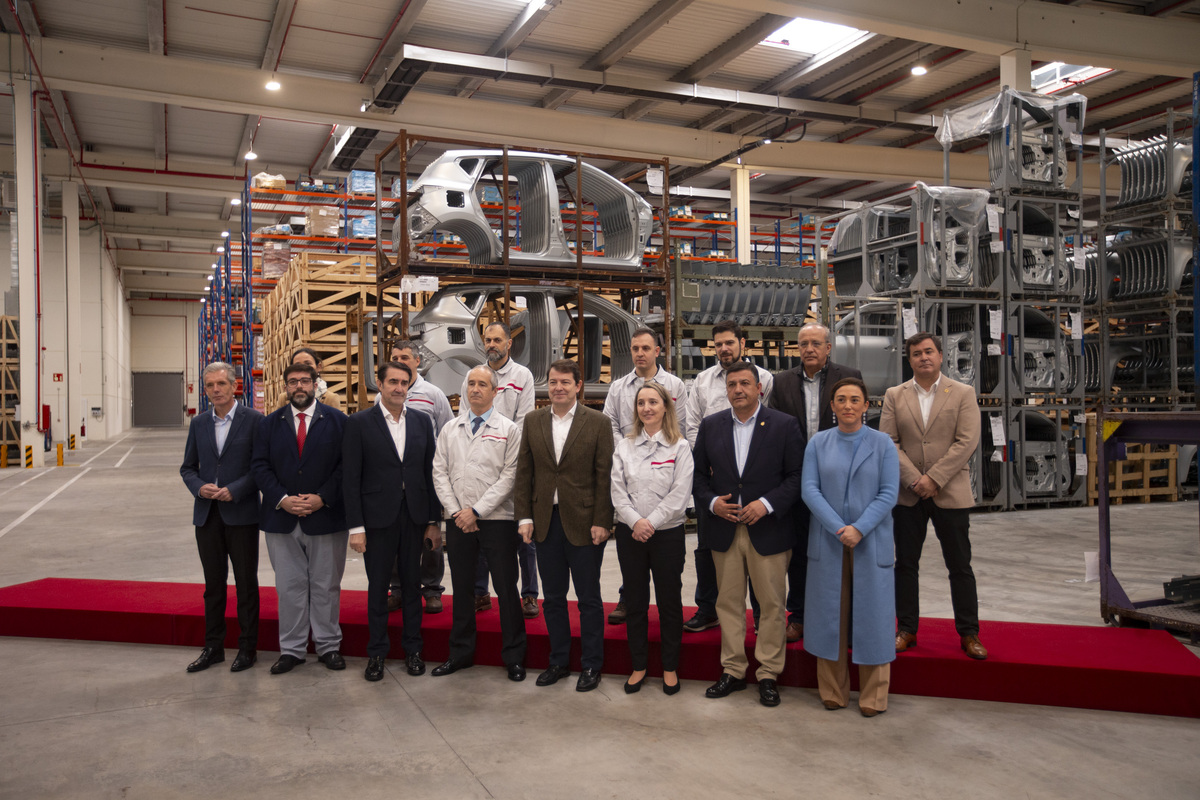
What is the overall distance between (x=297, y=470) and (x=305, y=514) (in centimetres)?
24

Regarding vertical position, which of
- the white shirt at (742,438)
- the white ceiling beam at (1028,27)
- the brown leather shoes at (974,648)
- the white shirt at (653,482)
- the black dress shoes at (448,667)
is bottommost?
the black dress shoes at (448,667)

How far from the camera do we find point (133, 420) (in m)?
41.6

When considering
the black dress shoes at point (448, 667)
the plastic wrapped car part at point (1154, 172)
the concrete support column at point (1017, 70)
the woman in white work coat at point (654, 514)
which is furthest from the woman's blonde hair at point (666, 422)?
the concrete support column at point (1017, 70)

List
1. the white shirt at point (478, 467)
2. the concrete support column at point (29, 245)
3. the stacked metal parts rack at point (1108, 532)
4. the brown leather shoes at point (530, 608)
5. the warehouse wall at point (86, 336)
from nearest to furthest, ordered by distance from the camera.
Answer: the white shirt at point (478, 467) → the stacked metal parts rack at point (1108, 532) → the brown leather shoes at point (530, 608) → the concrete support column at point (29, 245) → the warehouse wall at point (86, 336)

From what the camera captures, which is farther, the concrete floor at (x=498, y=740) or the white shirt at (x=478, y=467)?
the white shirt at (x=478, y=467)

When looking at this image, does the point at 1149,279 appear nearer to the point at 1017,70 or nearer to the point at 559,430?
the point at 1017,70

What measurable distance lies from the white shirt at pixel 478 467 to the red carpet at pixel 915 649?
82 centimetres

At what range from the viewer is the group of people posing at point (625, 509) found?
409cm

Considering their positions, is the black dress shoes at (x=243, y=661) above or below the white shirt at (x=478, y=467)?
below

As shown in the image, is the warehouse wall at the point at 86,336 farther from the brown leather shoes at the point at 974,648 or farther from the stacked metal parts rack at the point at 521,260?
the brown leather shoes at the point at 974,648

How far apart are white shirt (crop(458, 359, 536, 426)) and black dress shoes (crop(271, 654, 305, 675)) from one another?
5.66 ft

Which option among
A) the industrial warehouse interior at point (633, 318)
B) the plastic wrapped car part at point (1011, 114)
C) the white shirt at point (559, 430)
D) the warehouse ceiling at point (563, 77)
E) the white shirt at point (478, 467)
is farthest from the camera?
the warehouse ceiling at point (563, 77)

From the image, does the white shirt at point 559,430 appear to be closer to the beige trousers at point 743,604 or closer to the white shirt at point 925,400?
the beige trousers at point 743,604

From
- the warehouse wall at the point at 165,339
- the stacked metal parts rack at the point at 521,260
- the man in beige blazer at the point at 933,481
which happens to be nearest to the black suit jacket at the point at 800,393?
the man in beige blazer at the point at 933,481
